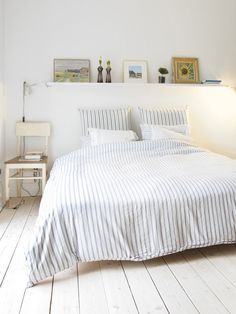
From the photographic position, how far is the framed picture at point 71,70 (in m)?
3.71

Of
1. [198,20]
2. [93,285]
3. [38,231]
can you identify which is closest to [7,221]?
[38,231]

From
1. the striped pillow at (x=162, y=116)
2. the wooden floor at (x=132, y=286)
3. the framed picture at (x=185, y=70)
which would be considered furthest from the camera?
the framed picture at (x=185, y=70)

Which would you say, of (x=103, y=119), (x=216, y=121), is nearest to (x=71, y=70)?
(x=103, y=119)

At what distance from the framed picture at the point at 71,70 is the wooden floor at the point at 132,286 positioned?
217 centimetres

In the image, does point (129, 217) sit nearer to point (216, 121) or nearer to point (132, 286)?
point (132, 286)

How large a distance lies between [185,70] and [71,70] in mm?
1437

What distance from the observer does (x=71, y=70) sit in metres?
3.74

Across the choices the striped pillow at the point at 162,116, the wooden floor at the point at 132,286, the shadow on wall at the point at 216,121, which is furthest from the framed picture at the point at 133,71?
the wooden floor at the point at 132,286

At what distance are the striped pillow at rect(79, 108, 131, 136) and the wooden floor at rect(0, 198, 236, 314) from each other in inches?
70.1

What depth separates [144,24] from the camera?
386 cm

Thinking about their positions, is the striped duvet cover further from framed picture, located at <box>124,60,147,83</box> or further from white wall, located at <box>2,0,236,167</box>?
framed picture, located at <box>124,60,147,83</box>

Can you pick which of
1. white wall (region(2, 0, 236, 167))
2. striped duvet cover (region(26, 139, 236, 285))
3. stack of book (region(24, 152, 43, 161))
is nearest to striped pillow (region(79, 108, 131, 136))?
white wall (region(2, 0, 236, 167))

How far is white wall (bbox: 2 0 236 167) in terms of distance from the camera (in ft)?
12.1

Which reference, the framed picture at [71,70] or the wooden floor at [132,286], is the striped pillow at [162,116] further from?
the wooden floor at [132,286]
